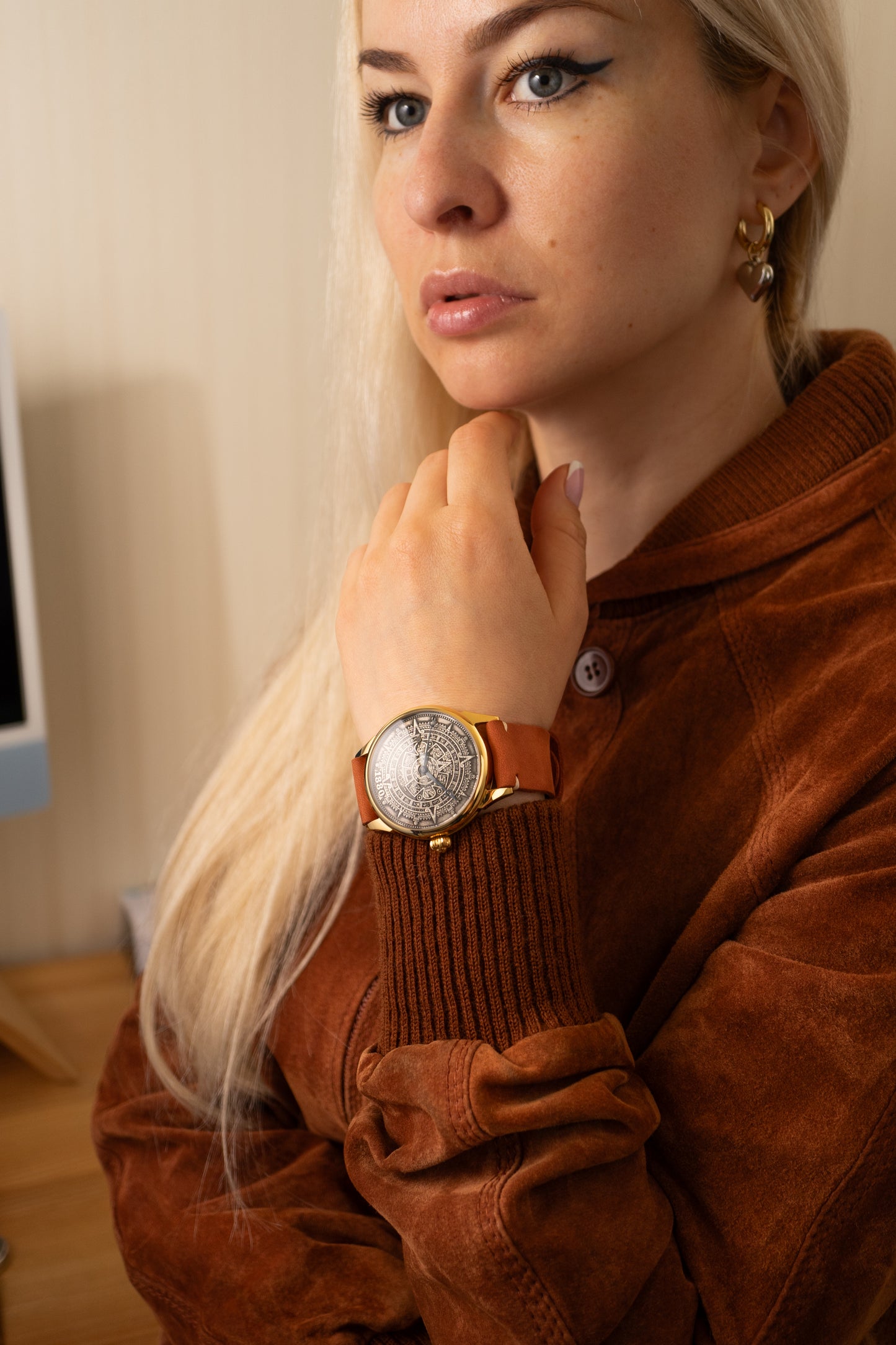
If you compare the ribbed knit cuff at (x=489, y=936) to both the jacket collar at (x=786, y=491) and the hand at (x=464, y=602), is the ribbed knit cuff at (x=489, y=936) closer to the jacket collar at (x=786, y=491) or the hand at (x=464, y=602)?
the hand at (x=464, y=602)

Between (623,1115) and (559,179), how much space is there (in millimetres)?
572

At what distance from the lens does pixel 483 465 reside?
753 millimetres

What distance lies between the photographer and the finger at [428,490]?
2.42ft

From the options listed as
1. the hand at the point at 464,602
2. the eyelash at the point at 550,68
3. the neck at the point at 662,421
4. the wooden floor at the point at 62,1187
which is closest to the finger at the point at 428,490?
the hand at the point at 464,602

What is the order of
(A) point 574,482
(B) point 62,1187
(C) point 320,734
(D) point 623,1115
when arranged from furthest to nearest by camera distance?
(B) point 62,1187, (C) point 320,734, (A) point 574,482, (D) point 623,1115

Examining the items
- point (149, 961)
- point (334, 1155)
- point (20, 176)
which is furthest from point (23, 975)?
point (20, 176)

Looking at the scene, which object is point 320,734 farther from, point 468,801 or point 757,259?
point 757,259

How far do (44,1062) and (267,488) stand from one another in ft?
2.67

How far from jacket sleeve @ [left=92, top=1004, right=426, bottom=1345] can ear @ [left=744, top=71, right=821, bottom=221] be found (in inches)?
31.3

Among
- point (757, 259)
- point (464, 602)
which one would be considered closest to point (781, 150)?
point (757, 259)

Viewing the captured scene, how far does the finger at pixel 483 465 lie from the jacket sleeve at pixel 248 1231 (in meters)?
0.52

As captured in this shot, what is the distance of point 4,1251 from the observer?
109cm

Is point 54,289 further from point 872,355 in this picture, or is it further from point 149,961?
point 872,355

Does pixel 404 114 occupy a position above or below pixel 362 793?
above
